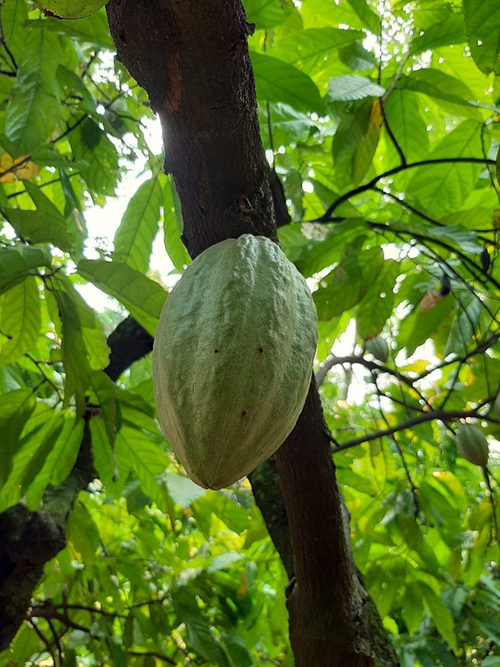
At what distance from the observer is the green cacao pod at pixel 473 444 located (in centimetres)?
141

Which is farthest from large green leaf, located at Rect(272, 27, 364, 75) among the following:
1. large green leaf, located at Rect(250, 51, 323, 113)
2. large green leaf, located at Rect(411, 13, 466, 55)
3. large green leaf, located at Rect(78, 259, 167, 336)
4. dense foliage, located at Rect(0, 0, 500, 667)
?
large green leaf, located at Rect(78, 259, 167, 336)

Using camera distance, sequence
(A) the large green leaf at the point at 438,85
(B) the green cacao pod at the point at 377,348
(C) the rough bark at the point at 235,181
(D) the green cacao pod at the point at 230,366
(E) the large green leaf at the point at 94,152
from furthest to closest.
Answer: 1. (B) the green cacao pod at the point at 377,348
2. (E) the large green leaf at the point at 94,152
3. (A) the large green leaf at the point at 438,85
4. (C) the rough bark at the point at 235,181
5. (D) the green cacao pod at the point at 230,366

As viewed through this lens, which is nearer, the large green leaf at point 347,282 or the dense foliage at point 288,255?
the dense foliage at point 288,255

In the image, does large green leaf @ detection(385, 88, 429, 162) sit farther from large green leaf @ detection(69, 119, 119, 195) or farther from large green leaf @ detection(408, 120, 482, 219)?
large green leaf @ detection(69, 119, 119, 195)

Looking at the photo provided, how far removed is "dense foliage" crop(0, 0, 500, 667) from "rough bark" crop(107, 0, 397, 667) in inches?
8.2

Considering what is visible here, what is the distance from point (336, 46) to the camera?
1.35 meters

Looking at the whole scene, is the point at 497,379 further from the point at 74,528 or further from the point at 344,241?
the point at 74,528

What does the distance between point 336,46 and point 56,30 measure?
2.24ft

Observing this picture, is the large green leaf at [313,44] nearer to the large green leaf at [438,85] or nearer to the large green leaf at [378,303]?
the large green leaf at [438,85]

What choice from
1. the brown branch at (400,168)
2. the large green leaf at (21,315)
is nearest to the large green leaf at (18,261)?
the large green leaf at (21,315)

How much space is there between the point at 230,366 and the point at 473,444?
1083 mm

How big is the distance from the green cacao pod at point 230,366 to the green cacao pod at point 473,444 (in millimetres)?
925

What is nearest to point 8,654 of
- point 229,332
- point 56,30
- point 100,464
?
point 100,464

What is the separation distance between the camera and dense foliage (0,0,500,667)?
1.04m
